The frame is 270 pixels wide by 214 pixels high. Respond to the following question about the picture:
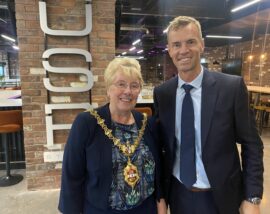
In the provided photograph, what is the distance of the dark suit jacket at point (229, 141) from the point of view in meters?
1.28

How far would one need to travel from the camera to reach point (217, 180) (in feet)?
4.25

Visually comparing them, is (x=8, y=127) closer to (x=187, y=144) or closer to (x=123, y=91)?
(x=123, y=91)

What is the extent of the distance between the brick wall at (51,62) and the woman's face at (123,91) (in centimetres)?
186

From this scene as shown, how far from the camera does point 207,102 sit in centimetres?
132

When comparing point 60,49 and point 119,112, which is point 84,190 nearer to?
point 119,112

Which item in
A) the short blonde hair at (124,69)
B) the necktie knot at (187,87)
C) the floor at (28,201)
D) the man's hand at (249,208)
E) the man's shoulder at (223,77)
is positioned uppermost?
the short blonde hair at (124,69)

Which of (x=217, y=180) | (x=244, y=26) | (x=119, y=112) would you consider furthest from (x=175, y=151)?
(x=244, y=26)

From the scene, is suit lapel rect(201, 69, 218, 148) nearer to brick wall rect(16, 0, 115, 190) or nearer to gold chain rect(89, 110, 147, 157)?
gold chain rect(89, 110, 147, 157)

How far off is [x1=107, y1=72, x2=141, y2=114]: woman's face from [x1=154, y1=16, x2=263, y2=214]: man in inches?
11.3

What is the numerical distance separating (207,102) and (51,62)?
7.34 feet

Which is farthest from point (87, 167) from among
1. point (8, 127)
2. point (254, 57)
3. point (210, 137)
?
point (254, 57)

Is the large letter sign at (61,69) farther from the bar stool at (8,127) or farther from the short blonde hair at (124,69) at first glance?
the short blonde hair at (124,69)

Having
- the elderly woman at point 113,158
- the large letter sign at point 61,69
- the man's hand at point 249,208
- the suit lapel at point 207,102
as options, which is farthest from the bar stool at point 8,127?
the man's hand at point 249,208

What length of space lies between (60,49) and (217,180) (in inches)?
92.8
